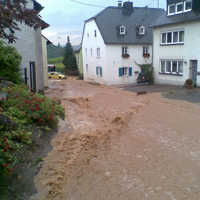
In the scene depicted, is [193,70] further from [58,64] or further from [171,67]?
[58,64]

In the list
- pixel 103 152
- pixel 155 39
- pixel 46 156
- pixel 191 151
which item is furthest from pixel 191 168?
pixel 155 39

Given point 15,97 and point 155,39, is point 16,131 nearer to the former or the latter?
point 15,97

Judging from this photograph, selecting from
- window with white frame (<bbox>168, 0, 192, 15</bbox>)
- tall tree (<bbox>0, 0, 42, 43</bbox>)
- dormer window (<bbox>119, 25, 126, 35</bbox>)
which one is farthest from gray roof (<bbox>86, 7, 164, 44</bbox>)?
tall tree (<bbox>0, 0, 42, 43</bbox>)

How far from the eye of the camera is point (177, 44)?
20641 millimetres

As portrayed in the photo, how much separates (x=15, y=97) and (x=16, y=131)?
243 centimetres

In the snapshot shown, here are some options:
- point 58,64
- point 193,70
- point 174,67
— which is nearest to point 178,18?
point 174,67

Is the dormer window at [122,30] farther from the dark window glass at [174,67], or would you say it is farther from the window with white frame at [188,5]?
the window with white frame at [188,5]

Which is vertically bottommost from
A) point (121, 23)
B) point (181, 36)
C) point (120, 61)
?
point (120, 61)

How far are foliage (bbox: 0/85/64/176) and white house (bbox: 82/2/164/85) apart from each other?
66.8ft

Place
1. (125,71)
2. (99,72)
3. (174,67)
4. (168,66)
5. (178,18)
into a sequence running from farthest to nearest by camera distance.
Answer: (99,72)
(125,71)
(168,66)
(174,67)
(178,18)

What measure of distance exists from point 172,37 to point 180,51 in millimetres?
1673

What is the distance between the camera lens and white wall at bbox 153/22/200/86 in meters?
18.9

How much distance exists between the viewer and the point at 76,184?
502cm

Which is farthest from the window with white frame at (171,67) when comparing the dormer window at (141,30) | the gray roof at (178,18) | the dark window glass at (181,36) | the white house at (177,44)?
the dormer window at (141,30)
